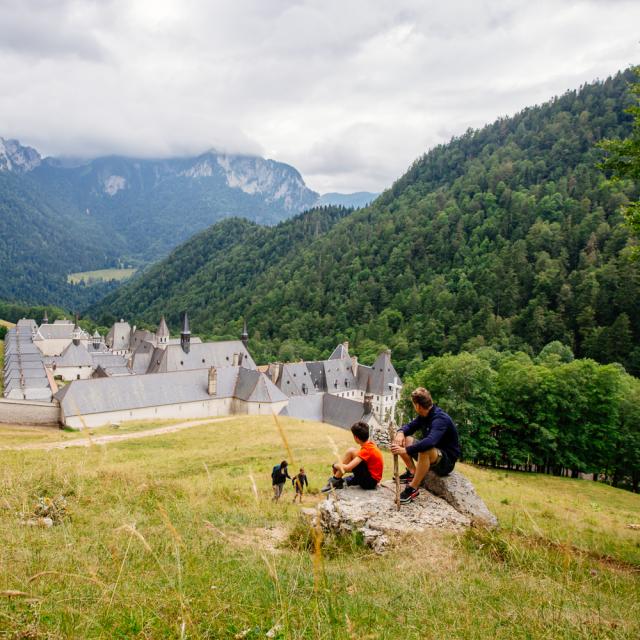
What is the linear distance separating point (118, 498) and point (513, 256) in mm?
120924

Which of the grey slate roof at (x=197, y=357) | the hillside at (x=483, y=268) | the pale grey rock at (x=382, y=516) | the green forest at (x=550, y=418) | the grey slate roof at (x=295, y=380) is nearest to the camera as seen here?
the pale grey rock at (x=382, y=516)

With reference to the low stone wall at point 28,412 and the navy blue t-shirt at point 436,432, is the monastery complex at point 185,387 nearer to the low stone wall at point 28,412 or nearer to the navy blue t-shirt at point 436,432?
the low stone wall at point 28,412

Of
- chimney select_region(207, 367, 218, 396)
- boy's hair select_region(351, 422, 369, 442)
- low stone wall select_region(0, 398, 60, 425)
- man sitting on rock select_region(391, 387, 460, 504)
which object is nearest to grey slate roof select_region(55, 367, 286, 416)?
chimney select_region(207, 367, 218, 396)

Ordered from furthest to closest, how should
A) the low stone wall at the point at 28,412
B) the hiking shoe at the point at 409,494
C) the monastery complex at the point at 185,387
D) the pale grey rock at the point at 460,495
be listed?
the monastery complex at the point at 185,387 → the low stone wall at the point at 28,412 → the pale grey rock at the point at 460,495 → the hiking shoe at the point at 409,494

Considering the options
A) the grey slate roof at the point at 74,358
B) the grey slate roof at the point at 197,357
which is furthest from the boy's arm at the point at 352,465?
the grey slate roof at the point at 74,358

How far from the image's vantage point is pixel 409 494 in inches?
362

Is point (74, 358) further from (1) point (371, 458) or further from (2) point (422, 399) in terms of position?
(2) point (422, 399)

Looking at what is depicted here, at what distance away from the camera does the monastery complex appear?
162ft

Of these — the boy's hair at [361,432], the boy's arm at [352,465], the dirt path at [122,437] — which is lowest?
the dirt path at [122,437]

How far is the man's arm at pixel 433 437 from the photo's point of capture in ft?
28.2

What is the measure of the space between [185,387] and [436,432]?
173 ft

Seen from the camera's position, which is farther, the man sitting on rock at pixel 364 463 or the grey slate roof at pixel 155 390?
the grey slate roof at pixel 155 390

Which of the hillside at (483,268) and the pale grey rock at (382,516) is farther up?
the hillside at (483,268)

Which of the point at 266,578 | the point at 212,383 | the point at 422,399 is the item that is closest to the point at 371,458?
the point at 422,399
